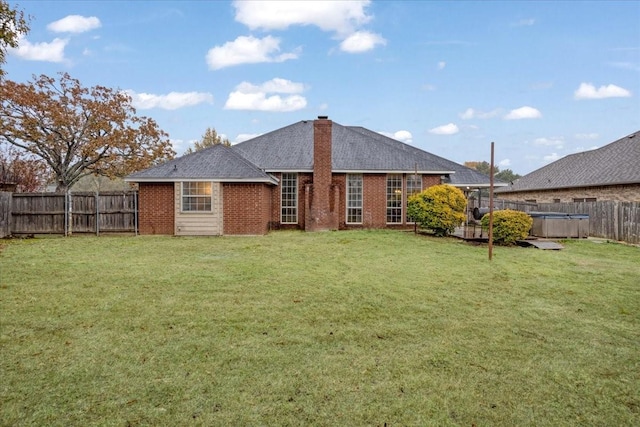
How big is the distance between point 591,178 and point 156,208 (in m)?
24.8

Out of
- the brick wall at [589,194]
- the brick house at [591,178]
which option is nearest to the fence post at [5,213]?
the brick house at [591,178]

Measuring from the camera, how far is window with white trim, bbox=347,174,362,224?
1962 cm

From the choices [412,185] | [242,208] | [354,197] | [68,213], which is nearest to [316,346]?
[242,208]

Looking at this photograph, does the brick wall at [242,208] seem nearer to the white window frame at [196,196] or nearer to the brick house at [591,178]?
the white window frame at [196,196]

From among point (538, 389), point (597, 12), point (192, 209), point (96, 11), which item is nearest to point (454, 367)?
point (538, 389)

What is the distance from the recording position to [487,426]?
9.61ft

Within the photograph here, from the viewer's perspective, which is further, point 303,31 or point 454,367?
point 303,31

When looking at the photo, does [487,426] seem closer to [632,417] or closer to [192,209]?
[632,417]

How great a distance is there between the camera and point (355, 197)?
19688 millimetres

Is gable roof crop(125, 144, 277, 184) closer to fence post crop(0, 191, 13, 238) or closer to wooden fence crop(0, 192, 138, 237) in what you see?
wooden fence crop(0, 192, 138, 237)

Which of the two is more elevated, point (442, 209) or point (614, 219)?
point (442, 209)

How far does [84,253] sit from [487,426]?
11.8 metres

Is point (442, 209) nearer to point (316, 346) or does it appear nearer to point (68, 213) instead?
point (316, 346)

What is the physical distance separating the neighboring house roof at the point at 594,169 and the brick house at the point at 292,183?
7194mm
